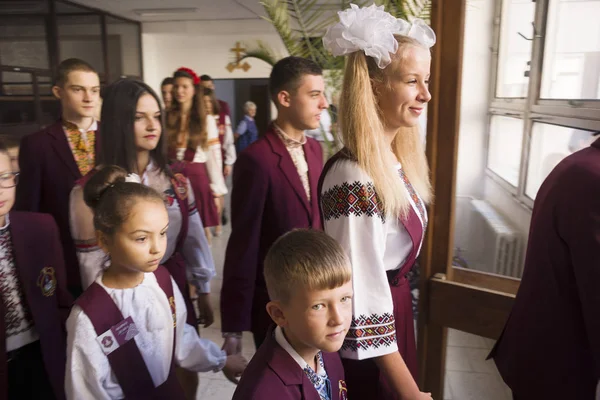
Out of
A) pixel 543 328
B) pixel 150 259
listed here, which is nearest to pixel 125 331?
pixel 150 259

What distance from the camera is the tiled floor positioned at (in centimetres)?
246

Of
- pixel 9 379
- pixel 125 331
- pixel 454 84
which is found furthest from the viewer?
pixel 454 84

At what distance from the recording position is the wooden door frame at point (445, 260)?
5.64 feet

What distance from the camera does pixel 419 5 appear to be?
2.56 m

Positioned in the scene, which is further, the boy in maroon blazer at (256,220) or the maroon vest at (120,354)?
the boy in maroon blazer at (256,220)

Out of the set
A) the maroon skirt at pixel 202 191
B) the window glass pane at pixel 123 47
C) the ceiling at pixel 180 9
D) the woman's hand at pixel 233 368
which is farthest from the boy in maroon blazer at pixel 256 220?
the window glass pane at pixel 123 47

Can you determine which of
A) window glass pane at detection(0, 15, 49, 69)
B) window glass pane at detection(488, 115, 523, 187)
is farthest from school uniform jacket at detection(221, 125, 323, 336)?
window glass pane at detection(0, 15, 49, 69)

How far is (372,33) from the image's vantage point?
1183 mm

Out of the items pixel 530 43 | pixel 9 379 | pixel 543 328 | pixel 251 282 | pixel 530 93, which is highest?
pixel 530 43

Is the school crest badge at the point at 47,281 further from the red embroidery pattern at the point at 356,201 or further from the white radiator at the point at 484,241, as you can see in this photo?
the white radiator at the point at 484,241

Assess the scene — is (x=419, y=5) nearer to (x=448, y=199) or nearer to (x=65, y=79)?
(x=448, y=199)

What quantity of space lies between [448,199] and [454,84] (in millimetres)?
430

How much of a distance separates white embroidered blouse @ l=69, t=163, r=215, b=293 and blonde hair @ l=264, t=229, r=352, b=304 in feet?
2.35

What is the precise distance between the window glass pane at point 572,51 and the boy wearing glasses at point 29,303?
7.07 feet
